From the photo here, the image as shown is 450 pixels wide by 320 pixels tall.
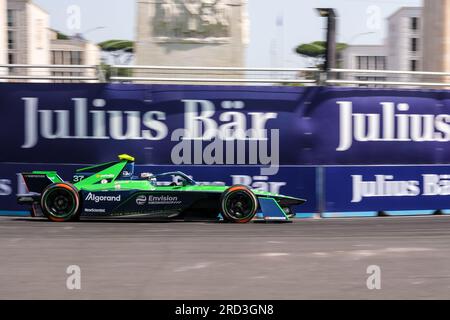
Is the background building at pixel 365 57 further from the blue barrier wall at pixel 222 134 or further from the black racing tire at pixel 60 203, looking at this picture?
the black racing tire at pixel 60 203

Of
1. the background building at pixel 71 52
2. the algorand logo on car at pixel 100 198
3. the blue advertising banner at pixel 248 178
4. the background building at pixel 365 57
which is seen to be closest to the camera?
the algorand logo on car at pixel 100 198

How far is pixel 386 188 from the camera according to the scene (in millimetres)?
14867

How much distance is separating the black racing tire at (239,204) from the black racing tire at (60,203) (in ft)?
8.93

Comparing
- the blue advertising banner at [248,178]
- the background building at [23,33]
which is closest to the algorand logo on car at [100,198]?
the blue advertising banner at [248,178]

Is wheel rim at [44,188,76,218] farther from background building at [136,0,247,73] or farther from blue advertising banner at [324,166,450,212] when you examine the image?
background building at [136,0,247,73]

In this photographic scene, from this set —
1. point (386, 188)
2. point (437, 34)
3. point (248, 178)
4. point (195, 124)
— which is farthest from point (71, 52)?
point (386, 188)

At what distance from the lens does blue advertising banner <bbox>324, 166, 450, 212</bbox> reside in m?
14.7

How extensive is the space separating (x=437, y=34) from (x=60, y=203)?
18043 mm

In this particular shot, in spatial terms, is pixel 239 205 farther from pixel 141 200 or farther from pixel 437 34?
pixel 437 34

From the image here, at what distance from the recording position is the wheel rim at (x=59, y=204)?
1280cm

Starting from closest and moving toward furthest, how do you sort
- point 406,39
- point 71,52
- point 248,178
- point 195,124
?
point 248,178
point 195,124
point 71,52
point 406,39

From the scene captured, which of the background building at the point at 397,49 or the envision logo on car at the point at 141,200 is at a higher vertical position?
the background building at the point at 397,49
